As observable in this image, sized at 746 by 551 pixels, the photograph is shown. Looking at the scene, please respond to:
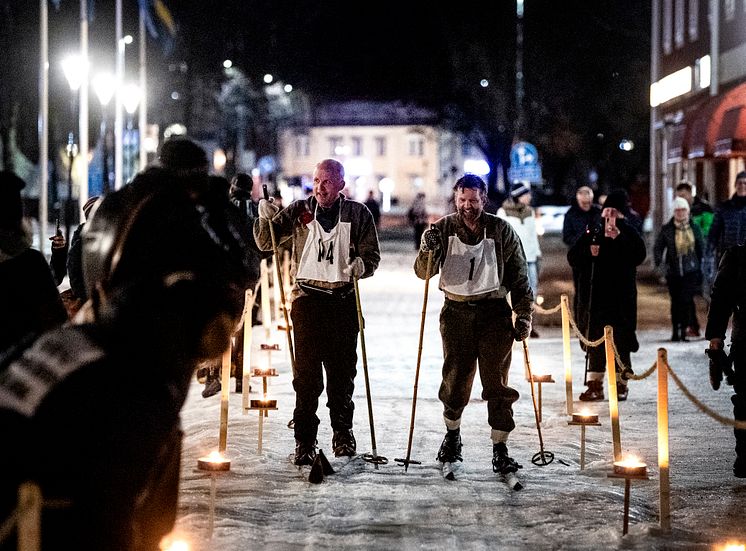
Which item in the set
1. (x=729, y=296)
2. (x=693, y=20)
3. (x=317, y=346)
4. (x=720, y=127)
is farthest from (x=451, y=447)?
(x=693, y=20)

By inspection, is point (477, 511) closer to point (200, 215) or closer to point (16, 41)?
point (200, 215)

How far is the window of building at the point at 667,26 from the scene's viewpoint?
31.9m

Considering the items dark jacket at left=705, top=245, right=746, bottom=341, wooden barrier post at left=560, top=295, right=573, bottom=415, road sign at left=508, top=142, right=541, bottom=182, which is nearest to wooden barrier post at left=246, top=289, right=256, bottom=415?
wooden barrier post at left=560, top=295, right=573, bottom=415

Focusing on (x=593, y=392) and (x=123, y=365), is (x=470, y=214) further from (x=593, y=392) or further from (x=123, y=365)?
(x=123, y=365)

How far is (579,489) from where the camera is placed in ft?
26.5

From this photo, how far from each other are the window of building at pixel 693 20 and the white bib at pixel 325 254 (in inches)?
836

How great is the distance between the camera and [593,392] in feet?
39.3

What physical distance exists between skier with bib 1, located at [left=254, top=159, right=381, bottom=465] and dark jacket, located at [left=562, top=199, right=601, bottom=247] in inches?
239

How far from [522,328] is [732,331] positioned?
141 cm

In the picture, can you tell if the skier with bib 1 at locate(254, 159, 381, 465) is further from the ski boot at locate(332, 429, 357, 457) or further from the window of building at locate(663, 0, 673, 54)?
the window of building at locate(663, 0, 673, 54)

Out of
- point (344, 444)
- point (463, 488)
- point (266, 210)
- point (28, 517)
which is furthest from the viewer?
point (344, 444)

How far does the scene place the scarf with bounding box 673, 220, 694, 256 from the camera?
16156 millimetres

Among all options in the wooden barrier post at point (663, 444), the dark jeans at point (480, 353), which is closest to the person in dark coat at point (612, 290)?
the dark jeans at point (480, 353)

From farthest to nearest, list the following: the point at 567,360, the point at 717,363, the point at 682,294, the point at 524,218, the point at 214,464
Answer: the point at 682,294 → the point at 524,218 → the point at 567,360 → the point at 717,363 → the point at 214,464
